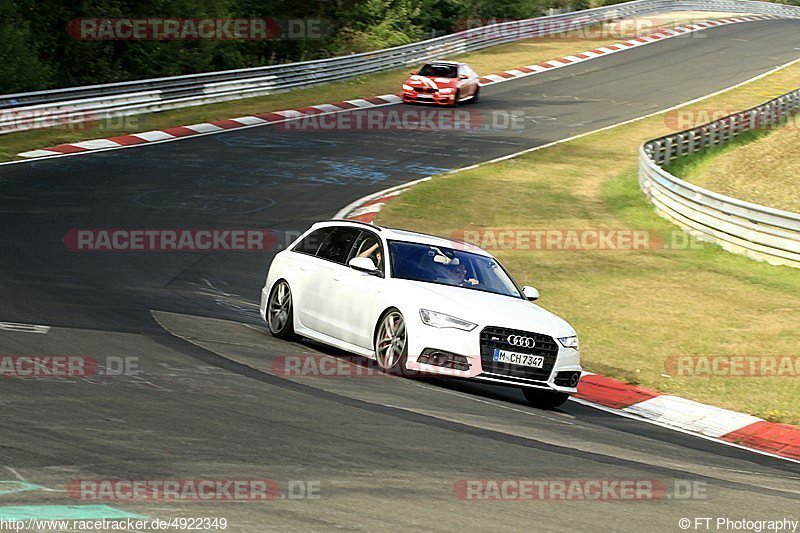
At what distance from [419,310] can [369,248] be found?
5.23 ft

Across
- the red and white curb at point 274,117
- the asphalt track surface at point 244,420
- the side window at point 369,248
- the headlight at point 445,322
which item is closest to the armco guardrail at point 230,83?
the red and white curb at point 274,117

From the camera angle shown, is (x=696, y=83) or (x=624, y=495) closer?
(x=624, y=495)

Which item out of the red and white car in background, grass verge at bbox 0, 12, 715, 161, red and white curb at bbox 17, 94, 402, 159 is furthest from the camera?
the red and white car in background

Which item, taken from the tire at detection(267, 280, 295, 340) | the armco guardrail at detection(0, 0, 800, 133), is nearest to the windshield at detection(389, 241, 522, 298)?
the tire at detection(267, 280, 295, 340)

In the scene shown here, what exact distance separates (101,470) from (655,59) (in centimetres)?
4851

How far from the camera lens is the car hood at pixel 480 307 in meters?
11.3

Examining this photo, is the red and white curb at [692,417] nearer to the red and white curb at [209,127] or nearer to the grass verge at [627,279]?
the grass verge at [627,279]

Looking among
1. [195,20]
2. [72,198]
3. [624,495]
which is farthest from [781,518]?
[195,20]

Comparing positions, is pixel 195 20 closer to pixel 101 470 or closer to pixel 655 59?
pixel 655 59

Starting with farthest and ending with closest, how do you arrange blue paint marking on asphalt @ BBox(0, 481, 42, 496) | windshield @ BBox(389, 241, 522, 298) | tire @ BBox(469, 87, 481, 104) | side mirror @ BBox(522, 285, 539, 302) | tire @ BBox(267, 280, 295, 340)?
tire @ BBox(469, 87, 481, 104)
tire @ BBox(267, 280, 295, 340)
side mirror @ BBox(522, 285, 539, 302)
windshield @ BBox(389, 241, 522, 298)
blue paint marking on asphalt @ BBox(0, 481, 42, 496)

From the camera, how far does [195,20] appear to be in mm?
41969

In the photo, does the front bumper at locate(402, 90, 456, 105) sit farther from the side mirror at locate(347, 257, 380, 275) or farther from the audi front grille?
the audi front grille

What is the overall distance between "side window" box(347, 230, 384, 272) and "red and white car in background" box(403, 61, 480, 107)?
2583cm

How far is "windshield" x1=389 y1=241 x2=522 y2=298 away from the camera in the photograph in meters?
12.2
